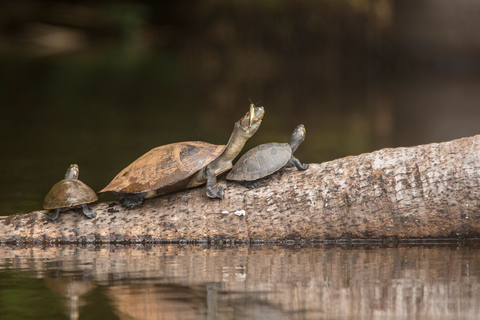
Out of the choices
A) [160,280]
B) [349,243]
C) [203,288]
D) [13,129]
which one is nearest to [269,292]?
[203,288]

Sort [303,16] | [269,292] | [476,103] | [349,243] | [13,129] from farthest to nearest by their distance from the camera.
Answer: [303,16] < [476,103] < [13,129] < [349,243] < [269,292]

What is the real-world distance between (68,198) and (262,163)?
5.65 ft

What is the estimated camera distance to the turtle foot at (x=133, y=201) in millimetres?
5699

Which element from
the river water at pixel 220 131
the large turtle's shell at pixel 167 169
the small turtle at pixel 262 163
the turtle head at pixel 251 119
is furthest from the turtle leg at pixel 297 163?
the river water at pixel 220 131

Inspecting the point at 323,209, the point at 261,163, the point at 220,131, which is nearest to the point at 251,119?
the point at 261,163

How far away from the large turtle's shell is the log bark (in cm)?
27

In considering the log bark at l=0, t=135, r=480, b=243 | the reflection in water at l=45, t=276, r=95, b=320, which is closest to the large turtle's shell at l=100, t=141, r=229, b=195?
the log bark at l=0, t=135, r=480, b=243

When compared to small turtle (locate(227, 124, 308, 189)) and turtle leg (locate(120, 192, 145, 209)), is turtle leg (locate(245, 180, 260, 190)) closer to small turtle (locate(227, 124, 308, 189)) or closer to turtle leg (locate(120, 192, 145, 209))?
small turtle (locate(227, 124, 308, 189))

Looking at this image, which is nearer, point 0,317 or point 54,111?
point 0,317

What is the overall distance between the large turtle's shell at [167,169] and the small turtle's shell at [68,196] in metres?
0.21

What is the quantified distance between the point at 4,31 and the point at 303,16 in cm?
1809

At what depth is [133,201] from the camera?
225 inches

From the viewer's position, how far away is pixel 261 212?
549 centimetres

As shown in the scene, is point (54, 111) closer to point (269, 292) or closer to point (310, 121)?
point (310, 121)
